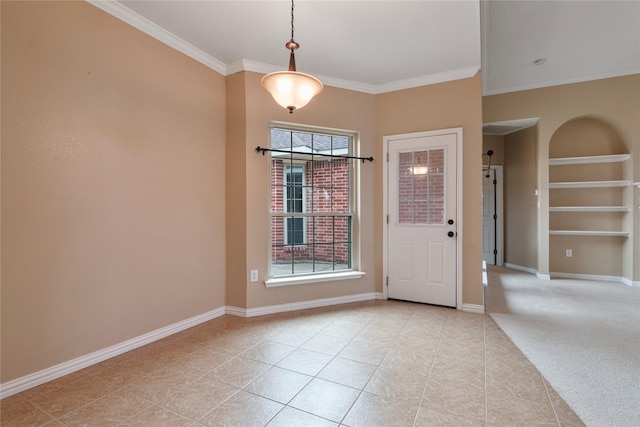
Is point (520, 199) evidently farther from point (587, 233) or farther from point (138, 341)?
point (138, 341)

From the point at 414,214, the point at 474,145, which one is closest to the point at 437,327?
the point at 414,214

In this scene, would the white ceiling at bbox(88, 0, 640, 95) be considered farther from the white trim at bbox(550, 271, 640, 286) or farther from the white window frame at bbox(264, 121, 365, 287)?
the white trim at bbox(550, 271, 640, 286)

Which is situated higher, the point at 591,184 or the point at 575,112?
the point at 575,112

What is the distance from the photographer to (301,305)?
11.3 feet

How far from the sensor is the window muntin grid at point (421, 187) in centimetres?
350

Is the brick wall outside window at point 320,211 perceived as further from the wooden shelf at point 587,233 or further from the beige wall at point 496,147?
the beige wall at point 496,147

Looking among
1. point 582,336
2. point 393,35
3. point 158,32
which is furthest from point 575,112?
point 158,32

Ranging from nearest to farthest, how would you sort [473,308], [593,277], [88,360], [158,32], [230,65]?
[88,360] → [158,32] → [230,65] → [473,308] → [593,277]

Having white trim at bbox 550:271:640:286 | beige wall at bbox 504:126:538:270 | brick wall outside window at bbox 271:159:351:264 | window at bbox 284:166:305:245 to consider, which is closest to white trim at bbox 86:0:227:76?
brick wall outside window at bbox 271:159:351:264

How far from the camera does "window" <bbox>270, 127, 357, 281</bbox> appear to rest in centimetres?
343

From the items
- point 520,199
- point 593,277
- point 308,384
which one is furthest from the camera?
point 520,199

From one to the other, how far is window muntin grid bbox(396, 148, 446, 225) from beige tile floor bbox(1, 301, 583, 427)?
1.29 meters

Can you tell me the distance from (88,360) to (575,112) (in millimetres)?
6568

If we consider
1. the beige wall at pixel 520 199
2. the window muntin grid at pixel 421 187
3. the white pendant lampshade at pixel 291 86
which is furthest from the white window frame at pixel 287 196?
the beige wall at pixel 520 199
